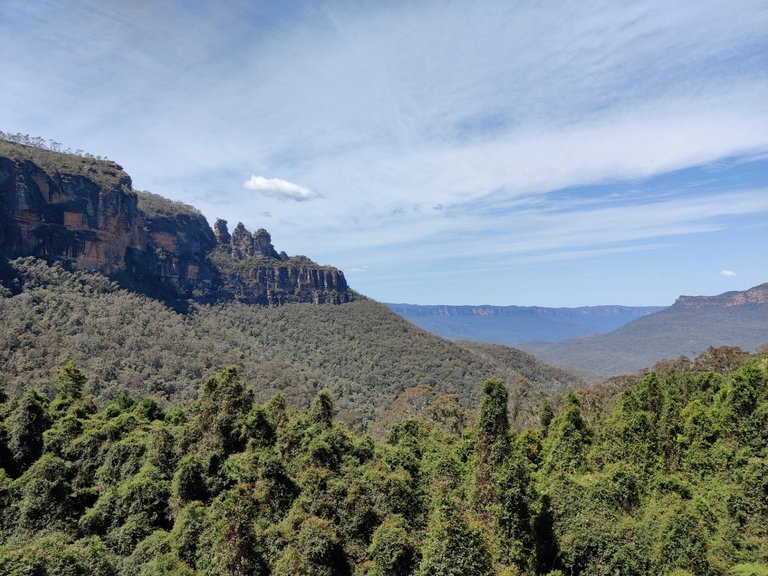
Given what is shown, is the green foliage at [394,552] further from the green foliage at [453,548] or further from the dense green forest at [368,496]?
the green foliage at [453,548]

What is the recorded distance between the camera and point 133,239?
107 m

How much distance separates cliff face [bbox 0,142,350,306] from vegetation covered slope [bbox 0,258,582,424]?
225 inches

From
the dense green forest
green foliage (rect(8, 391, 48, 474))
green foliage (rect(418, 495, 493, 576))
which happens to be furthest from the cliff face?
green foliage (rect(418, 495, 493, 576))

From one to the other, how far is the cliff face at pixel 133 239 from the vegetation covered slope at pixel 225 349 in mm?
5718

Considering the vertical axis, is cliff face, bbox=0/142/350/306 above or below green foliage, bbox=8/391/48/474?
above

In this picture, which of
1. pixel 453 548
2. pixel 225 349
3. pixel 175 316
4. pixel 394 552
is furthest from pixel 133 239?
pixel 453 548

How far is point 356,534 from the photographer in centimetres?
2009

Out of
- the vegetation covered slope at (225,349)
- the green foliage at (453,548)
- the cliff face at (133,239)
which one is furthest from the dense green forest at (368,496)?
the cliff face at (133,239)

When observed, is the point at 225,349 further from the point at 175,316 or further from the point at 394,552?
the point at 394,552

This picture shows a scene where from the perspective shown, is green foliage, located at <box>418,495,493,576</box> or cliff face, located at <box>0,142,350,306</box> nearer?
green foliage, located at <box>418,495,493,576</box>

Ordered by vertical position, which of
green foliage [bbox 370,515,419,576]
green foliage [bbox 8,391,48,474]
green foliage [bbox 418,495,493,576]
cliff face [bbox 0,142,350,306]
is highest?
cliff face [bbox 0,142,350,306]

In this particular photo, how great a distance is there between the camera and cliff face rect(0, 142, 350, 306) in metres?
83.1

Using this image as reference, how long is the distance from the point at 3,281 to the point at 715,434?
295 ft

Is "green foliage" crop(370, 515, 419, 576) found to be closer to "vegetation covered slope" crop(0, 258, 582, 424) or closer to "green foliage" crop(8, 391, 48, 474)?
"green foliage" crop(8, 391, 48, 474)
